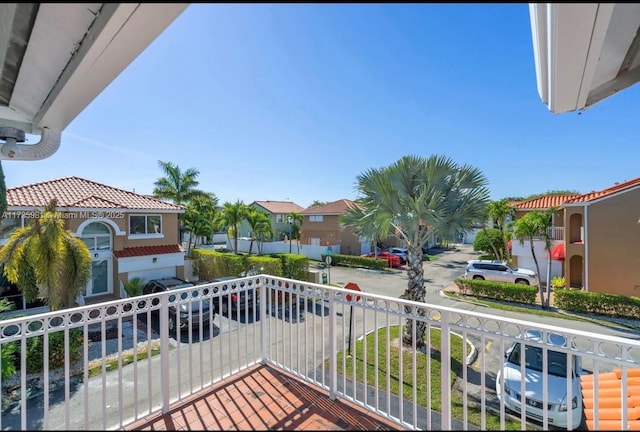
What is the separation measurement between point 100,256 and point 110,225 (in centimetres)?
147

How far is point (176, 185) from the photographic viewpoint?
27.7 metres

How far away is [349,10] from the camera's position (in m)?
1.04

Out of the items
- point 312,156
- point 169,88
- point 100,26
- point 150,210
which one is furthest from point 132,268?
point 100,26

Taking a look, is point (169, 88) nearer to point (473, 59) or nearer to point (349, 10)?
point (349, 10)

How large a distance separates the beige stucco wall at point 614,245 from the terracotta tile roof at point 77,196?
21064 mm

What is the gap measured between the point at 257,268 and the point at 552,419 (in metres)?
11.7

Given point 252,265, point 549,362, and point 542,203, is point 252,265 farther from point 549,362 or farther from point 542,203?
point 542,203

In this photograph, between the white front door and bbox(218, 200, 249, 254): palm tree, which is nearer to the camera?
the white front door

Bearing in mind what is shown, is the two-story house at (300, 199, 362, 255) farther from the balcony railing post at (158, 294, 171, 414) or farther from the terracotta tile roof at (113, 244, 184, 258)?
the balcony railing post at (158, 294, 171, 414)

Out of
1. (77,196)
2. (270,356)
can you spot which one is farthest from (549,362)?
(77,196)

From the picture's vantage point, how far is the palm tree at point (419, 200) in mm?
6961

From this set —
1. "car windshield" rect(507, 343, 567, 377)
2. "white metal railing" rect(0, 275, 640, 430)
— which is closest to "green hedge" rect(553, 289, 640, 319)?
"white metal railing" rect(0, 275, 640, 430)

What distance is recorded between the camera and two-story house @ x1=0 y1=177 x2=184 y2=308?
1180 cm

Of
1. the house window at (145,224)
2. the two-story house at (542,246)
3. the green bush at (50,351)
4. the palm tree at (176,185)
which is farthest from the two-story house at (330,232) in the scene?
the green bush at (50,351)
